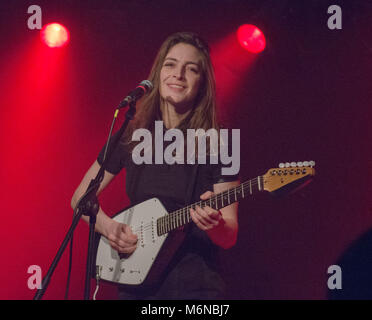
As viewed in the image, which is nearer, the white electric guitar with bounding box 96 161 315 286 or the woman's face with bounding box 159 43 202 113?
the white electric guitar with bounding box 96 161 315 286

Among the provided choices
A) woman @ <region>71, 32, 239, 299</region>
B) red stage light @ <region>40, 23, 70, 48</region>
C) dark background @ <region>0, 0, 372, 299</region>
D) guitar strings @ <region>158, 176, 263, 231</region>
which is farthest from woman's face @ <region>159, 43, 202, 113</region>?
red stage light @ <region>40, 23, 70, 48</region>

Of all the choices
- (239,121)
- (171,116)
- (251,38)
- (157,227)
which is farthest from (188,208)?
(251,38)

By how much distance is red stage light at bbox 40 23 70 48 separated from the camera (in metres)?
3.40

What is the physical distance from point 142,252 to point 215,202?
477 mm

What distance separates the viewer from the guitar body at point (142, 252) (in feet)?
7.48

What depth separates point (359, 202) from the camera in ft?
9.48

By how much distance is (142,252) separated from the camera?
2.39 meters

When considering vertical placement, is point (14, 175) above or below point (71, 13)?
below

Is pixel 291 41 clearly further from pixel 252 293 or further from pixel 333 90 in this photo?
pixel 252 293

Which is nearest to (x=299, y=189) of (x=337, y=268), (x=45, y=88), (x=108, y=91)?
(x=337, y=268)

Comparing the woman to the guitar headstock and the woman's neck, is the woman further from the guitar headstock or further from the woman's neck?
the guitar headstock

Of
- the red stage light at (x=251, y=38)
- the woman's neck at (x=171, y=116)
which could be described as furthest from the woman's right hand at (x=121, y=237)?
the red stage light at (x=251, y=38)
